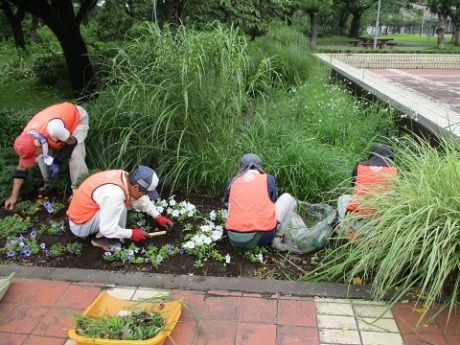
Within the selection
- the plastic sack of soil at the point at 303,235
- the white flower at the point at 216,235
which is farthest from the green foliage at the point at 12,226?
the plastic sack of soil at the point at 303,235

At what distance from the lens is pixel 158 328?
232 cm

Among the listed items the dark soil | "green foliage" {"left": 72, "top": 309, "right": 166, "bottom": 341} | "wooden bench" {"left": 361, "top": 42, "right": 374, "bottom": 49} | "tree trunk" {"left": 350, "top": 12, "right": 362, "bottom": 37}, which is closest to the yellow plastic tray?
"green foliage" {"left": 72, "top": 309, "right": 166, "bottom": 341}

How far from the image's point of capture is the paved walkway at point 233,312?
2.44 m

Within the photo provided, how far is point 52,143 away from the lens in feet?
12.9

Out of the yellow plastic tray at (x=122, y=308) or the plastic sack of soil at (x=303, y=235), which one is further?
the plastic sack of soil at (x=303, y=235)

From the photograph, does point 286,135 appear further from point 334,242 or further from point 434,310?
point 434,310

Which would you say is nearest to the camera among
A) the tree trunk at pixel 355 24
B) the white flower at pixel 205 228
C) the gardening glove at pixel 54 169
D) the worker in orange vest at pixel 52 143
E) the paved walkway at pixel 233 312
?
the paved walkway at pixel 233 312

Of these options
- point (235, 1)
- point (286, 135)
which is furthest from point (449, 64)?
point (286, 135)

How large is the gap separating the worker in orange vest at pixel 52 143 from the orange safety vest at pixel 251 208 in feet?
5.53

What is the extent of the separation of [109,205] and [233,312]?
1.21 m

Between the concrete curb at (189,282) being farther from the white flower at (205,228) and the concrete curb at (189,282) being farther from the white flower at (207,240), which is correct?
the white flower at (205,228)

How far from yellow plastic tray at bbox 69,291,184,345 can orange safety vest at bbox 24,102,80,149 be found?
1.82 metres

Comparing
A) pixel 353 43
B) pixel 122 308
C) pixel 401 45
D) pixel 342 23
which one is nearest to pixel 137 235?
pixel 122 308

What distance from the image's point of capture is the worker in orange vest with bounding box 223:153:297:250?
3.13 m
